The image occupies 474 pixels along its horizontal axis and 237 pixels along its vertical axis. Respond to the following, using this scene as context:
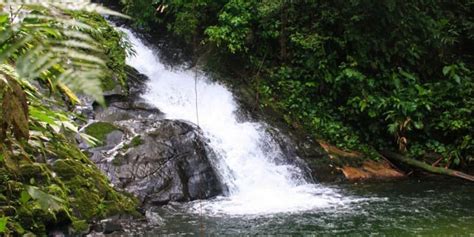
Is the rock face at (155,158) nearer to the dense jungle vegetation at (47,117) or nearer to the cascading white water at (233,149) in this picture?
the cascading white water at (233,149)

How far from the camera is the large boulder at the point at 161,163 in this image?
7.08 m

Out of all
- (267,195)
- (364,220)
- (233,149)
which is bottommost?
(364,220)

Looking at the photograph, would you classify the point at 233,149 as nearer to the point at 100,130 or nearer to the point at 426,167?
the point at 100,130

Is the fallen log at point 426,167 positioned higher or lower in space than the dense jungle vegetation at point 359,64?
lower

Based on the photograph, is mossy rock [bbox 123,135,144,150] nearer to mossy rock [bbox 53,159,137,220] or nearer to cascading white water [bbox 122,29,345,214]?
cascading white water [bbox 122,29,345,214]

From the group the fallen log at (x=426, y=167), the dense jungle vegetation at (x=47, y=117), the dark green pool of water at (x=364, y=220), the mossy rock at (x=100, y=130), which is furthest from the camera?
the fallen log at (x=426, y=167)

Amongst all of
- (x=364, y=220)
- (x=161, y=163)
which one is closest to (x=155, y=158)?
(x=161, y=163)

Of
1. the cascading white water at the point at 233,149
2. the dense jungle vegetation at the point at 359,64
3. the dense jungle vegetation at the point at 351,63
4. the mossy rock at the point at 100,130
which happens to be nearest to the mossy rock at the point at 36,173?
the cascading white water at the point at 233,149

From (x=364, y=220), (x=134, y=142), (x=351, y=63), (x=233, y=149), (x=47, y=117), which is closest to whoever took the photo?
(x=47, y=117)

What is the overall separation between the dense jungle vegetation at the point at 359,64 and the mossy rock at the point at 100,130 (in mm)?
3475

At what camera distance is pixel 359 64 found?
10.7 m

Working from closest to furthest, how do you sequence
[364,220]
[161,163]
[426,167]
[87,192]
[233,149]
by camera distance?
[87,192], [364,220], [161,163], [233,149], [426,167]

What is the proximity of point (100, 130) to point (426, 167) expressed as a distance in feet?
20.6

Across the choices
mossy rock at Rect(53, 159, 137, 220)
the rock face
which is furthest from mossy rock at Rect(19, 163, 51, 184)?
the rock face
